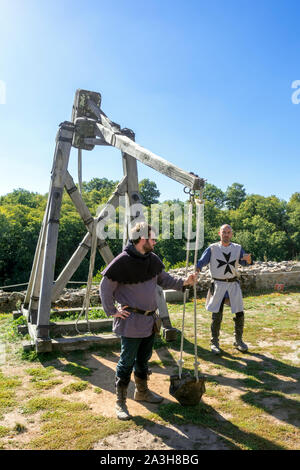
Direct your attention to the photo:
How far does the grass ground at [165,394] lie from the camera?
2967 millimetres

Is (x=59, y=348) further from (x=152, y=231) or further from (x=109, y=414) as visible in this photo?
(x=152, y=231)

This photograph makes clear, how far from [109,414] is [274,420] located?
155cm

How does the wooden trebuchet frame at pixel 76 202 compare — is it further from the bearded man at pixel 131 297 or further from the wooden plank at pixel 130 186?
the bearded man at pixel 131 297

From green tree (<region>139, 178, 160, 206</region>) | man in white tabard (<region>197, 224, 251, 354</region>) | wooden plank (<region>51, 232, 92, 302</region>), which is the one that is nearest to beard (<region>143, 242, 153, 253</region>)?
man in white tabard (<region>197, 224, 251, 354</region>)

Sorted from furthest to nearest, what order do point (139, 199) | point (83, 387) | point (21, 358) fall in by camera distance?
point (139, 199), point (21, 358), point (83, 387)

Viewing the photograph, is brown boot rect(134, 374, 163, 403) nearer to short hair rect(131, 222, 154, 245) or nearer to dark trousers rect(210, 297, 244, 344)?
short hair rect(131, 222, 154, 245)

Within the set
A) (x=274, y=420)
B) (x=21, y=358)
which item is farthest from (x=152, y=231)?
(x=21, y=358)

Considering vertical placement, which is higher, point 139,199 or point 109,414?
point 139,199

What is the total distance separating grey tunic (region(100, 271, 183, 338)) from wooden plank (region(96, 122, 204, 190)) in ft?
3.47

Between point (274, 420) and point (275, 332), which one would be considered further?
point (275, 332)

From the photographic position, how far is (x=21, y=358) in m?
4.86

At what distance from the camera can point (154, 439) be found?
2.91 m
